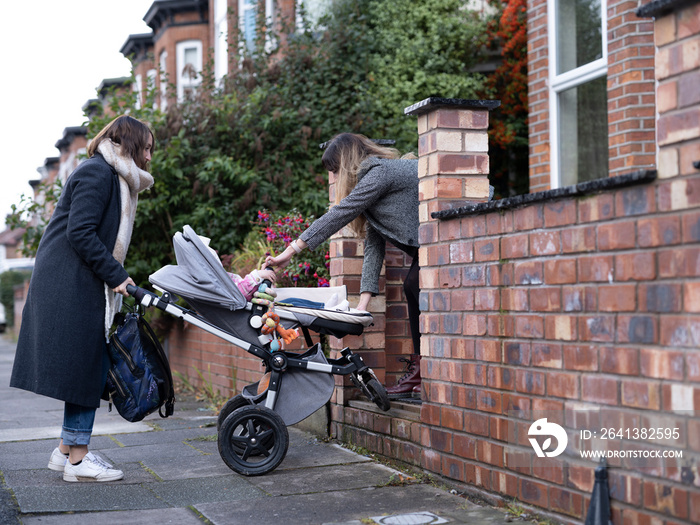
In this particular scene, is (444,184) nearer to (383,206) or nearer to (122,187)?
(383,206)

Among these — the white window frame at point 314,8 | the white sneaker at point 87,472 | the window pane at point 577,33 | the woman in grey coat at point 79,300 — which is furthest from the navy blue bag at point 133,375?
the white window frame at point 314,8

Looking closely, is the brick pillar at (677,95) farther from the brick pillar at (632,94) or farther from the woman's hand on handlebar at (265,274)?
the brick pillar at (632,94)

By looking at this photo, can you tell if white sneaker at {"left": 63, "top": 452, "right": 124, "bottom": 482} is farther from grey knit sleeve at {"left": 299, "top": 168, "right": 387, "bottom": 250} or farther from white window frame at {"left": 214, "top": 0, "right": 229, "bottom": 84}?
white window frame at {"left": 214, "top": 0, "right": 229, "bottom": 84}

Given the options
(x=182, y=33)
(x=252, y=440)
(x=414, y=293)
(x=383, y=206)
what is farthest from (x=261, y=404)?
(x=182, y=33)

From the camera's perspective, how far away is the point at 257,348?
4.44 meters

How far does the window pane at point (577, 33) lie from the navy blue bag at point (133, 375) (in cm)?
524

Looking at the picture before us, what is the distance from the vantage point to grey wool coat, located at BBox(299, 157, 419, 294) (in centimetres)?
456

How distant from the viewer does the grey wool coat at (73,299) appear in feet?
13.7

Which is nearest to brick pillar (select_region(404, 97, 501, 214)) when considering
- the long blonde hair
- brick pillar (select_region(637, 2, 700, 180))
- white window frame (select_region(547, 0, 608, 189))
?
the long blonde hair

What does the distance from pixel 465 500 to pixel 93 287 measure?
2.26 m

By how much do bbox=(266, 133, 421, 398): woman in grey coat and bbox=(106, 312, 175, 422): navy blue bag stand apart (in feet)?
2.81

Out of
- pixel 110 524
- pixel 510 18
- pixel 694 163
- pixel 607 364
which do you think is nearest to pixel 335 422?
pixel 110 524

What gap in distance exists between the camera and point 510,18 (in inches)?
371

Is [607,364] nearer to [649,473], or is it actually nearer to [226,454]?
[649,473]
